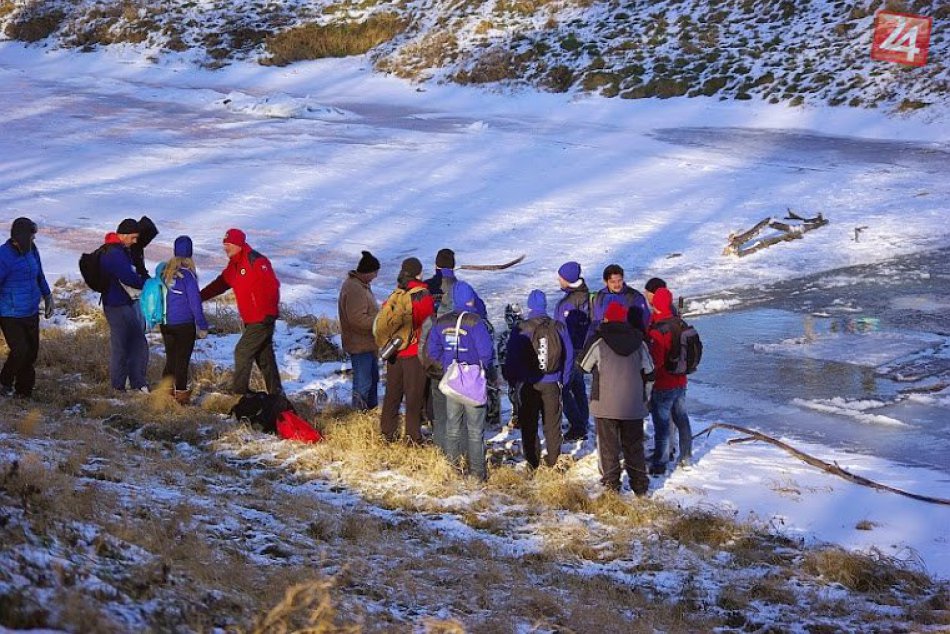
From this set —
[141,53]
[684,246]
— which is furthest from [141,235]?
[141,53]

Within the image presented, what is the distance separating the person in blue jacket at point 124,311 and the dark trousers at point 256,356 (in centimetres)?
92

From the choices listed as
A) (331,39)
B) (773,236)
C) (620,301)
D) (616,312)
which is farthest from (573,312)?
(331,39)

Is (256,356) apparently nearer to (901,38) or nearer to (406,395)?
(406,395)

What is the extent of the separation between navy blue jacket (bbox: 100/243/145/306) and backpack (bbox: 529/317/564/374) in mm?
3477

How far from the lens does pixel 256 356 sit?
1010 cm

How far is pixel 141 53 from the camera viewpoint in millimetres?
45875

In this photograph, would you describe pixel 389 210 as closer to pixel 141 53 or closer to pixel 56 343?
pixel 56 343

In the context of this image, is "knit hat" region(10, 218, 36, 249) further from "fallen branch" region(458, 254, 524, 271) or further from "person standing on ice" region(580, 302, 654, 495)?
"fallen branch" region(458, 254, 524, 271)

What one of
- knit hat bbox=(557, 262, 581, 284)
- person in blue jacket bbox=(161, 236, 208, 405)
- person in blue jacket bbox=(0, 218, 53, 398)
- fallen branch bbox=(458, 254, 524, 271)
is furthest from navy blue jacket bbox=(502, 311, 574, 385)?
fallen branch bbox=(458, 254, 524, 271)

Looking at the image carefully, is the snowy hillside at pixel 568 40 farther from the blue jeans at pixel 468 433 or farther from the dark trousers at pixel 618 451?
the blue jeans at pixel 468 433

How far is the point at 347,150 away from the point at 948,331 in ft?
58.0

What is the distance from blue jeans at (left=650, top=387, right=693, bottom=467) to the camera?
31.1 feet

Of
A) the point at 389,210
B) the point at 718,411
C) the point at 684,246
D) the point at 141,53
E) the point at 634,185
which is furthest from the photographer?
the point at 141,53

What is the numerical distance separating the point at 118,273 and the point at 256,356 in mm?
1364
